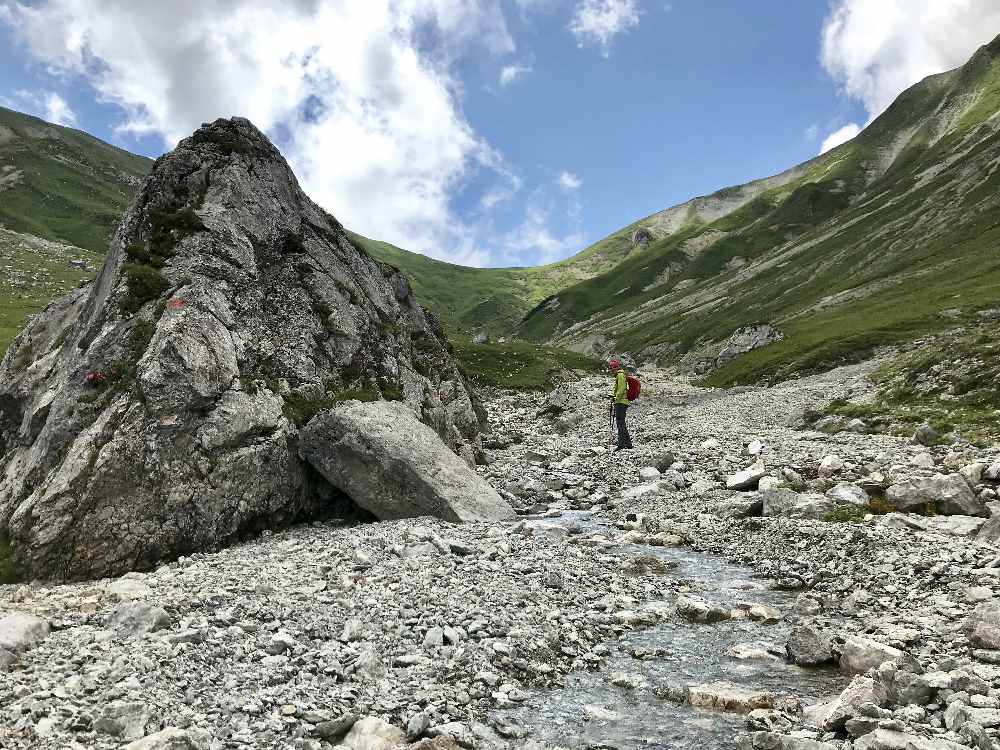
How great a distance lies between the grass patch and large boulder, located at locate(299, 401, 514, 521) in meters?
51.9

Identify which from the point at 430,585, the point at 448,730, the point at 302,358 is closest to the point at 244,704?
the point at 448,730

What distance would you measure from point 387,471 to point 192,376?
840cm

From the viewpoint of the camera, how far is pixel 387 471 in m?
24.5

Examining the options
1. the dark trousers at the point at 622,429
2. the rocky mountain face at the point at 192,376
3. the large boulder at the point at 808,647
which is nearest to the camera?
the large boulder at the point at 808,647

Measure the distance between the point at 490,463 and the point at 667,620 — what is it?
25.5 m

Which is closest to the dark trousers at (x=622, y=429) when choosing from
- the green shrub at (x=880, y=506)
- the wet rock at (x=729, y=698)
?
the green shrub at (x=880, y=506)

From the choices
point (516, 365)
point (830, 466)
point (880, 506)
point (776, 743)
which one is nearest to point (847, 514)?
point (880, 506)

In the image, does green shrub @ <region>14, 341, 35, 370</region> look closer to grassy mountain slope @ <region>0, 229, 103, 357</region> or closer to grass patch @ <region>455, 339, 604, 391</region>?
grass patch @ <region>455, 339, 604, 391</region>

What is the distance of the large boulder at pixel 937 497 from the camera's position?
18.5 m

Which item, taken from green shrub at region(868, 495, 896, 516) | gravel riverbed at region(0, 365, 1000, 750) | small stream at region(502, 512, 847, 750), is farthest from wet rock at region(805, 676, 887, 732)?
green shrub at region(868, 495, 896, 516)

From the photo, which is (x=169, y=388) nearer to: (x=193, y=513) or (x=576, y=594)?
(x=193, y=513)

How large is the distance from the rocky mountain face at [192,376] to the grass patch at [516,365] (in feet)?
142

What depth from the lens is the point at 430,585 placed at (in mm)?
16531

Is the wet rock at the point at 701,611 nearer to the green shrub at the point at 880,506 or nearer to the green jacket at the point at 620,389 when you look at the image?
the green shrub at the point at 880,506
